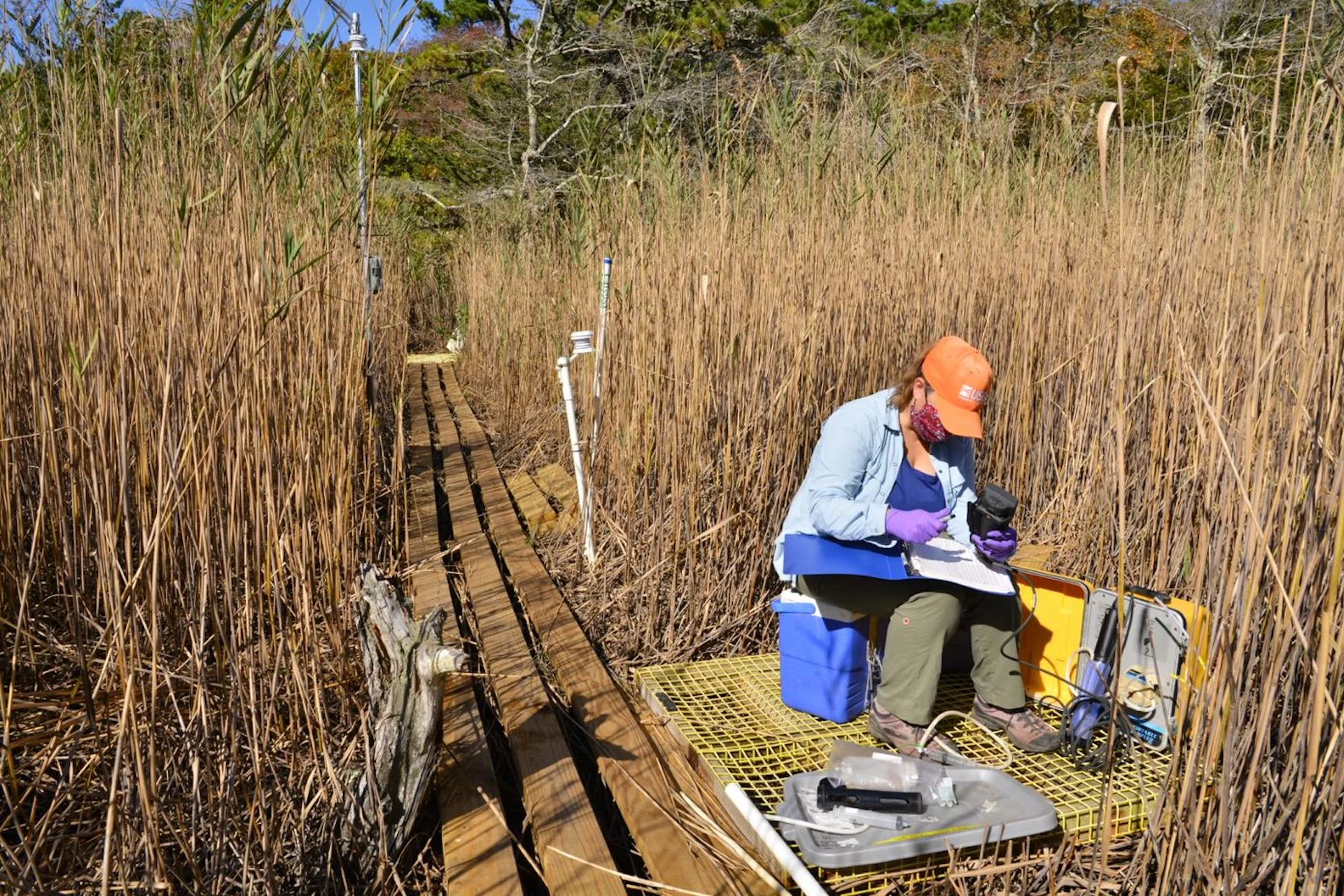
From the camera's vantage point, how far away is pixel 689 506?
273cm

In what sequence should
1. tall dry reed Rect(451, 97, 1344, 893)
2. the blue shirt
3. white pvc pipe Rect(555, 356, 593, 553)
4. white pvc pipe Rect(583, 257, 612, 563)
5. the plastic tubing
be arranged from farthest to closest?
1. white pvc pipe Rect(555, 356, 593, 553)
2. white pvc pipe Rect(583, 257, 612, 563)
3. tall dry reed Rect(451, 97, 1344, 893)
4. the blue shirt
5. the plastic tubing

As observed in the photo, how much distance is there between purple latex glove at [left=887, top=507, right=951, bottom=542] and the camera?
2.13 metres

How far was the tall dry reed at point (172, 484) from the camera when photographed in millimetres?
1381

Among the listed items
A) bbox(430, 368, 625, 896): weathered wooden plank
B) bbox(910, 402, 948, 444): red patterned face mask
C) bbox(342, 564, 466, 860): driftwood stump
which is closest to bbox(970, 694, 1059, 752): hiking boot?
bbox(910, 402, 948, 444): red patterned face mask

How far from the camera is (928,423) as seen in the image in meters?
Result: 2.29

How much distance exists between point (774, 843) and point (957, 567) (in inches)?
30.9

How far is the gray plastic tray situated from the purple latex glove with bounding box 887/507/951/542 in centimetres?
51

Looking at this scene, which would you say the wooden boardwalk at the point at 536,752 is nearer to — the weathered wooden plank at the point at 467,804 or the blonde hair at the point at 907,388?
the weathered wooden plank at the point at 467,804

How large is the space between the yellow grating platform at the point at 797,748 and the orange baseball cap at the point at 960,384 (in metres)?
0.70

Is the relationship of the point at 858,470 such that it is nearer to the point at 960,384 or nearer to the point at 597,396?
the point at 960,384

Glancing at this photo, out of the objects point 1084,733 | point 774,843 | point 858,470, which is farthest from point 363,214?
point 1084,733

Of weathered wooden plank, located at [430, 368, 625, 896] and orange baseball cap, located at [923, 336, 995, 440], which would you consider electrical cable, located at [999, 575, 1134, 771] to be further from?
weathered wooden plank, located at [430, 368, 625, 896]

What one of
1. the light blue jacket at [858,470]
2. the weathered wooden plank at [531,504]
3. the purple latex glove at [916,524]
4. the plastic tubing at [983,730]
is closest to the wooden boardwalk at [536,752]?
the weathered wooden plank at [531,504]

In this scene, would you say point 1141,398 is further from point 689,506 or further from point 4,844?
point 4,844
